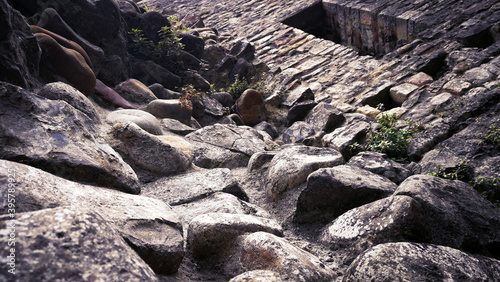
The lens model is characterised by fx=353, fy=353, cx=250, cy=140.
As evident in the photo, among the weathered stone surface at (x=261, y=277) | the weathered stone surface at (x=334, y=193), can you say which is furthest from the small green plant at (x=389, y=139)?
the weathered stone surface at (x=261, y=277)

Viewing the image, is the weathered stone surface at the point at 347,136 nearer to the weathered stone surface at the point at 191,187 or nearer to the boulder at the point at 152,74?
the weathered stone surface at the point at 191,187

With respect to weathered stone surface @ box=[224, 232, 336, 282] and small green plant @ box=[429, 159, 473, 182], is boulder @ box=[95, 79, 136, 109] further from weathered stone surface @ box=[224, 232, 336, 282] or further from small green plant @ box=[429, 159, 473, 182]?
small green plant @ box=[429, 159, 473, 182]

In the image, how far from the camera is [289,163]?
7.23ft

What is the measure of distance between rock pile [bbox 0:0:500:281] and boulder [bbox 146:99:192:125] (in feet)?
0.05

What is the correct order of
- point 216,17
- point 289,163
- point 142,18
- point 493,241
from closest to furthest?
1. point 493,241
2. point 289,163
3. point 142,18
4. point 216,17

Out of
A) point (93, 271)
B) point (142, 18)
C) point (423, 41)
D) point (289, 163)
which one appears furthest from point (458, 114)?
point (142, 18)

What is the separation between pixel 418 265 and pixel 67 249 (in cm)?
106

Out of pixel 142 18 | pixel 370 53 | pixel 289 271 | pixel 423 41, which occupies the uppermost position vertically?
pixel 142 18

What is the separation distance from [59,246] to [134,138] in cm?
154

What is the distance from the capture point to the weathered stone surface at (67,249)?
0.76 metres

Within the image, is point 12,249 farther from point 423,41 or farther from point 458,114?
point 423,41

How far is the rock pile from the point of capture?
1164 millimetres

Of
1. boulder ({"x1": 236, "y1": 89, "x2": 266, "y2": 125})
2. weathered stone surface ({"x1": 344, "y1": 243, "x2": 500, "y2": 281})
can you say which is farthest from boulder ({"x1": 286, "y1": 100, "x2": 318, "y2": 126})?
weathered stone surface ({"x1": 344, "y1": 243, "x2": 500, "y2": 281})

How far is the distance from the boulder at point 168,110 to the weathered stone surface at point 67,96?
0.95 m
